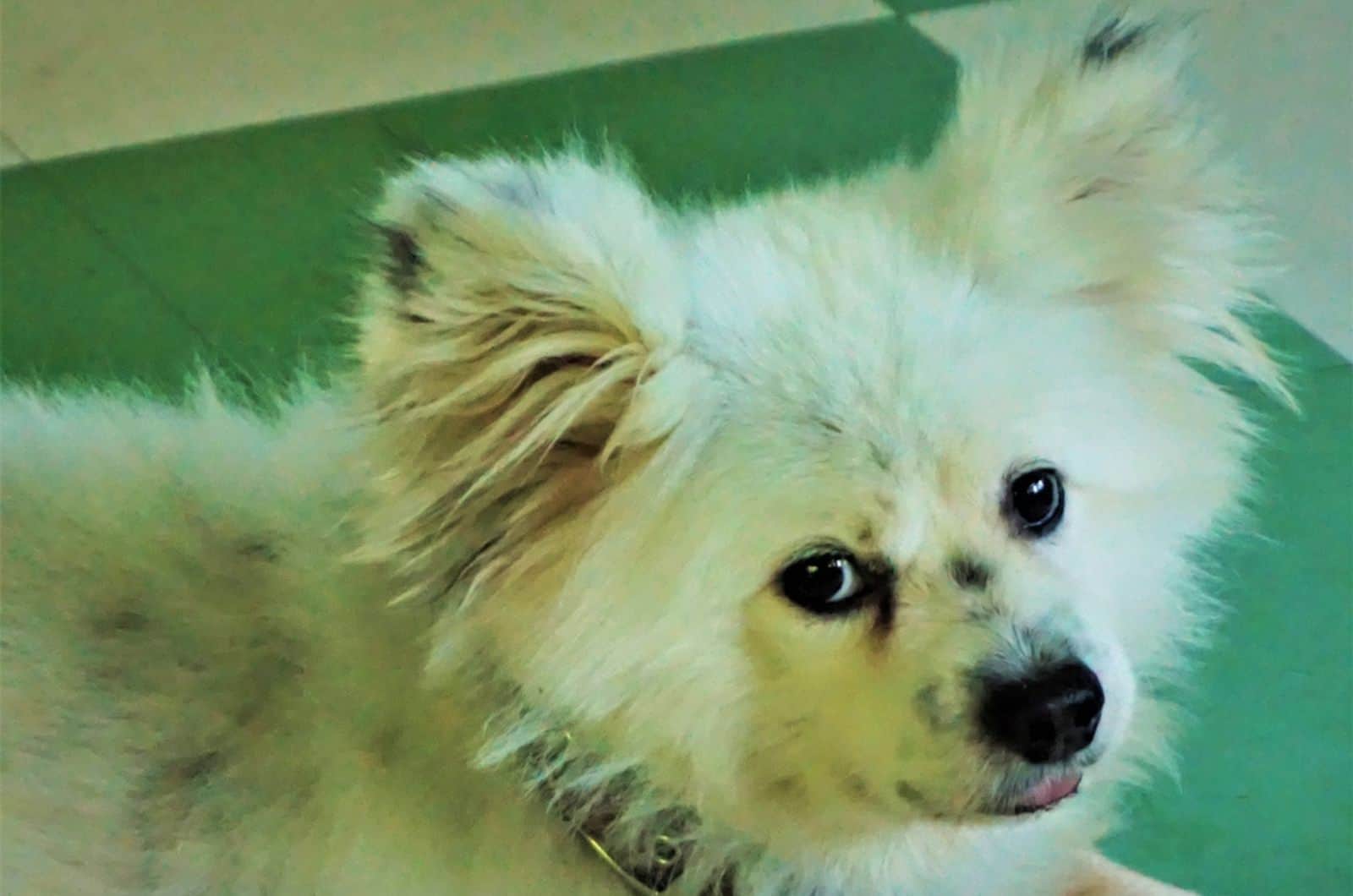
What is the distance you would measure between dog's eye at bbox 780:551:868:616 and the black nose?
148mm

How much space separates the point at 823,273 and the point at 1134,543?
44 cm

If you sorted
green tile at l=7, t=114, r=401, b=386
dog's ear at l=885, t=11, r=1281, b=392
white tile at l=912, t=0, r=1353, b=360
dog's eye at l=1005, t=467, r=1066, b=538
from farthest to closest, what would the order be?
white tile at l=912, t=0, r=1353, b=360
green tile at l=7, t=114, r=401, b=386
dog's ear at l=885, t=11, r=1281, b=392
dog's eye at l=1005, t=467, r=1066, b=538

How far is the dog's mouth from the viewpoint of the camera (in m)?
1.29

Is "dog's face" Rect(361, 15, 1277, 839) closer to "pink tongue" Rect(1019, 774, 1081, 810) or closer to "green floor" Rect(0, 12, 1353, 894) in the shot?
"pink tongue" Rect(1019, 774, 1081, 810)

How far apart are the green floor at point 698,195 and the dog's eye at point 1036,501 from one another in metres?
0.89

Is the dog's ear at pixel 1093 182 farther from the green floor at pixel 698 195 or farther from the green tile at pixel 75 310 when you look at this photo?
the green tile at pixel 75 310

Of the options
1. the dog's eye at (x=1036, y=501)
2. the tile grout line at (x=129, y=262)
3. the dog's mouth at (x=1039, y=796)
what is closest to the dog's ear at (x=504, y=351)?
the dog's eye at (x=1036, y=501)

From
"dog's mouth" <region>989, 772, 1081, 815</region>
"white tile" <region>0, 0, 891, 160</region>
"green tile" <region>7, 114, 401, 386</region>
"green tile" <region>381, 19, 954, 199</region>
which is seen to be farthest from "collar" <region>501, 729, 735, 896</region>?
"white tile" <region>0, 0, 891, 160</region>

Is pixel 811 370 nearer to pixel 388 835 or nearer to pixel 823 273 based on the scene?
pixel 823 273

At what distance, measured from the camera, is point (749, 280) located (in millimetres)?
1357

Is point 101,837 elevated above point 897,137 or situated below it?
below

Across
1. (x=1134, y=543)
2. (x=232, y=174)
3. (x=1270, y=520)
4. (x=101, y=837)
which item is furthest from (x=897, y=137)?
(x=101, y=837)

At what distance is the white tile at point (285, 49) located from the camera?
3.05 m

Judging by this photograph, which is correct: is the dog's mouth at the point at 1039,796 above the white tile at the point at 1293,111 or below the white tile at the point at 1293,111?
below
